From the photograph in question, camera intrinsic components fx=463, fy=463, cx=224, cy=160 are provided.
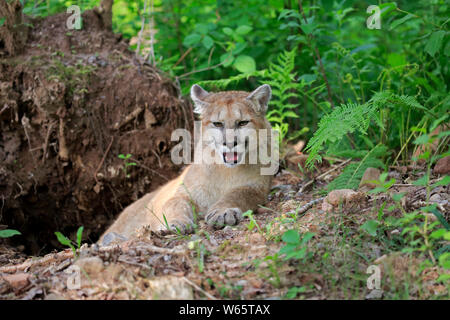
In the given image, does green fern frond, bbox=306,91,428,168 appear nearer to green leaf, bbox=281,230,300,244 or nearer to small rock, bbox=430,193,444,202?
small rock, bbox=430,193,444,202

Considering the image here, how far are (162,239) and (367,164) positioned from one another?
8.46 ft

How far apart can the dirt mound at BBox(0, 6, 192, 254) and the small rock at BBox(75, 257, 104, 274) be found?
4225mm

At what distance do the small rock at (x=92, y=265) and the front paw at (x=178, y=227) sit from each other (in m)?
1.22

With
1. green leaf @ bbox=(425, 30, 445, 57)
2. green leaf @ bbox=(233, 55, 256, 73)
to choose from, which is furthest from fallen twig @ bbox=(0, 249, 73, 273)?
green leaf @ bbox=(425, 30, 445, 57)

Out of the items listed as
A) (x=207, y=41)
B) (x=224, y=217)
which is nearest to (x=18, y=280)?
(x=224, y=217)

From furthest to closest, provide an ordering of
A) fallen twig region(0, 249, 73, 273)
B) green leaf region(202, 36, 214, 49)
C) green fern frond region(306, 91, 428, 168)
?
1. green leaf region(202, 36, 214, 49)
2. green fern frond region(306, 91, 428, 168)
3. fallen twig region(0, 249, 73, 273)

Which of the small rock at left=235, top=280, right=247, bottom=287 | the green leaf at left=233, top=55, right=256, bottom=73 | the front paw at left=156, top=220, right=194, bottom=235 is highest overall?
the green leaf at left=233, top=55, right=256, bottom=73

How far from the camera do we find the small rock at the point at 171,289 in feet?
10.8

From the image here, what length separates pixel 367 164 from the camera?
17.9 ft

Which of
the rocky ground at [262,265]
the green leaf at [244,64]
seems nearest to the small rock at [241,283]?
the rocky ground at [262,265]

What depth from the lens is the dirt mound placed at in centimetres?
736

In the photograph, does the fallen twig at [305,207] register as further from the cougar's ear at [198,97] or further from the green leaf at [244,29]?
the green leaf at [244,29]

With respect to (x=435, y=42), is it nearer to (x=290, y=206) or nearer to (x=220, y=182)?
(x=290, y=206)
